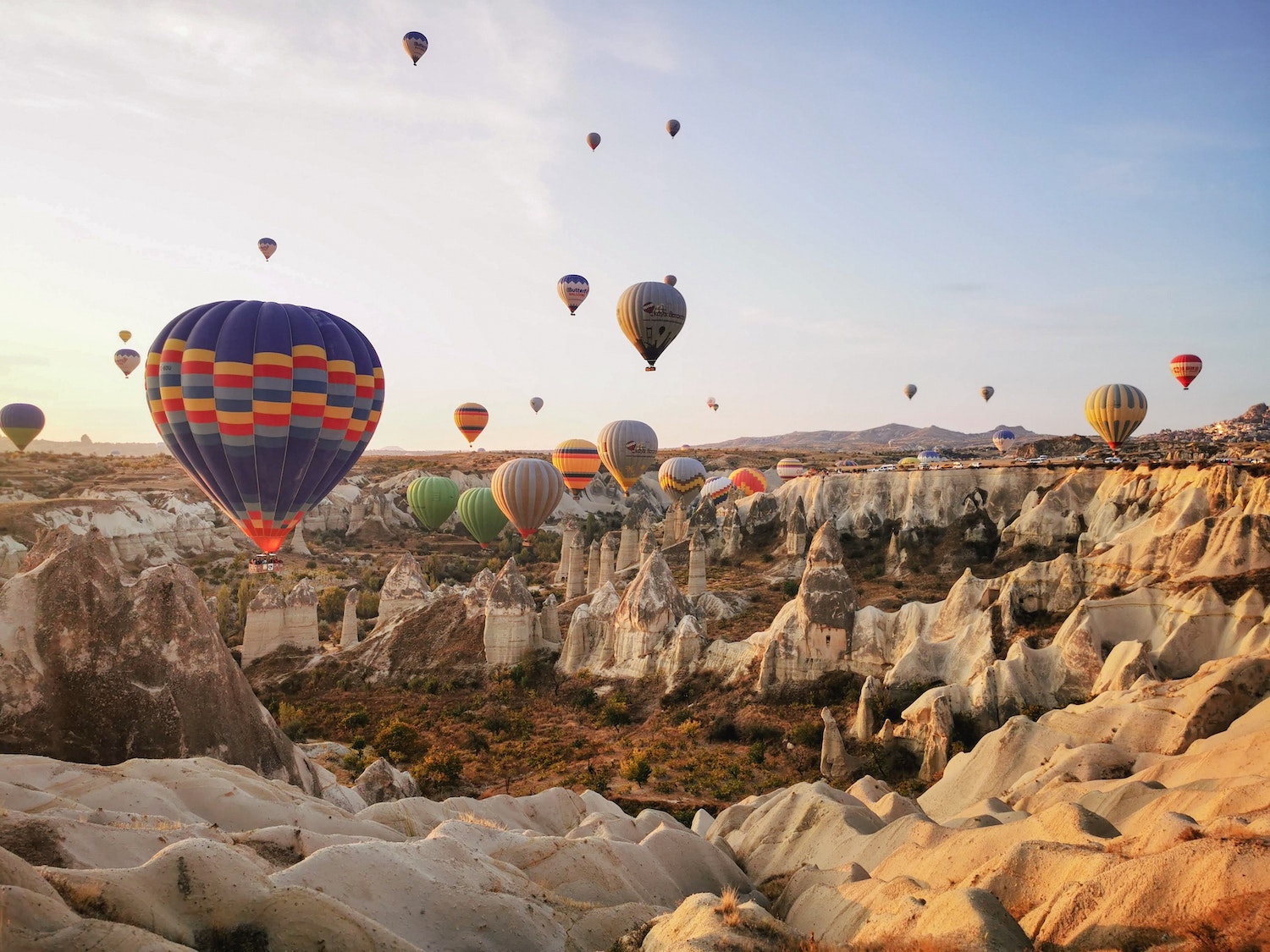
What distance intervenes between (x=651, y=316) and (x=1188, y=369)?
162 feet

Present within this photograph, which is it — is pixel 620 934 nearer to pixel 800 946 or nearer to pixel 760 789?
pixel 800 946

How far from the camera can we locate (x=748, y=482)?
7844 centimetres

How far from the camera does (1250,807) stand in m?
10.3

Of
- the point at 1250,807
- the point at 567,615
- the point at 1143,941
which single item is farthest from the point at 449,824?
the point at 567,615

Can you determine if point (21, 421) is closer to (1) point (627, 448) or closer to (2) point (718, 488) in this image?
(1) point (627, 448)

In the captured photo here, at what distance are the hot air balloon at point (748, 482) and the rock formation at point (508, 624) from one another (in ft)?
143

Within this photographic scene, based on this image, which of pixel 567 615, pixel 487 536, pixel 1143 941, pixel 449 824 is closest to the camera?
pixel 1143 941

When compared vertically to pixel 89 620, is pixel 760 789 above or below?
below

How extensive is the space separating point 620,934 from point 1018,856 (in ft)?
16.9

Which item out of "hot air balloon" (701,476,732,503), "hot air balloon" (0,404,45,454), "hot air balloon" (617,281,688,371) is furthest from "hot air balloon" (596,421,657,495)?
"hot air balloon" (0,404,45,454)

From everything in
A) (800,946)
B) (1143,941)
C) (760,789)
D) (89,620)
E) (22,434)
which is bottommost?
(760,789)

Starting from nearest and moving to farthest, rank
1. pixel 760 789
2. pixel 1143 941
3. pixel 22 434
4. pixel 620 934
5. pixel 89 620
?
1. pixel 1143 941
2. pixel 620 934
3. pixel 89 620
4. pixel 760 789
5. pixel 22 434

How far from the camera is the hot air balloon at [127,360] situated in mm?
82750

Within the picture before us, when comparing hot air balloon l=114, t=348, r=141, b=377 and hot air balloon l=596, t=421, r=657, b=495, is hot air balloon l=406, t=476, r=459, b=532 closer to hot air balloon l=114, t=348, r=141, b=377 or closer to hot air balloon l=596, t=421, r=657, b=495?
hot air balloon l=596, t=421, r=657, b=495
